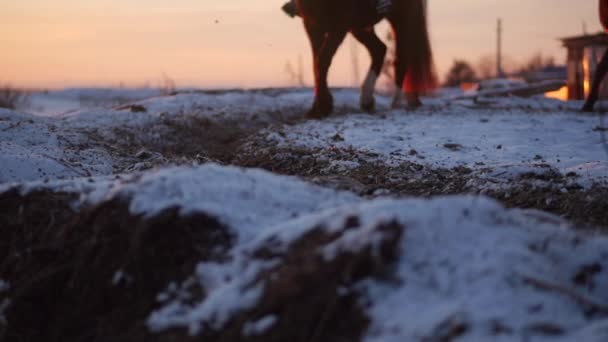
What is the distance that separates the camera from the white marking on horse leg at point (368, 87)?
730cm

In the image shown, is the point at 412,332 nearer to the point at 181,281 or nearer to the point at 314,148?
the point at 181,281

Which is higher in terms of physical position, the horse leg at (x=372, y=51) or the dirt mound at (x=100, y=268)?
the horse leg at (x=372, y=51)

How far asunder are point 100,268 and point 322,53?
16.6 feet

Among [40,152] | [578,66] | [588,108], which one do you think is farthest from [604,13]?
[578,66]

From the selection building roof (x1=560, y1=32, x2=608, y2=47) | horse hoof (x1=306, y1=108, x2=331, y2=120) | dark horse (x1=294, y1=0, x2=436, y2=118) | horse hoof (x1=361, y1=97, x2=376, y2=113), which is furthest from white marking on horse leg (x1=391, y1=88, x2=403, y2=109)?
building roof (x1=560, y1=32, x2=608, y2=47)

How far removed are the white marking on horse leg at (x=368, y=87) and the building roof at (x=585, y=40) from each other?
7.00 m

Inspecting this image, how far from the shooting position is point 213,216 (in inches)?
72.4

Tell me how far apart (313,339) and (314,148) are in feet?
10.4

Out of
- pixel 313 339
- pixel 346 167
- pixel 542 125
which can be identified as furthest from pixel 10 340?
pixel 542 125

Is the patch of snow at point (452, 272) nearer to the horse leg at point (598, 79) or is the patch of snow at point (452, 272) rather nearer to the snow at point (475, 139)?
the snow at point (475, 139)

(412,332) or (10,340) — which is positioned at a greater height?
(412,332)

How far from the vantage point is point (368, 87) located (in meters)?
7.41

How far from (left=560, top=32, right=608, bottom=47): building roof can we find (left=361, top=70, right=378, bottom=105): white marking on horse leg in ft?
23.0

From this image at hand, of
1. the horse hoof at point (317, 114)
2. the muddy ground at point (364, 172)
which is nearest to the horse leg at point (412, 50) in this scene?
the horse hoof at point (317, 114)
